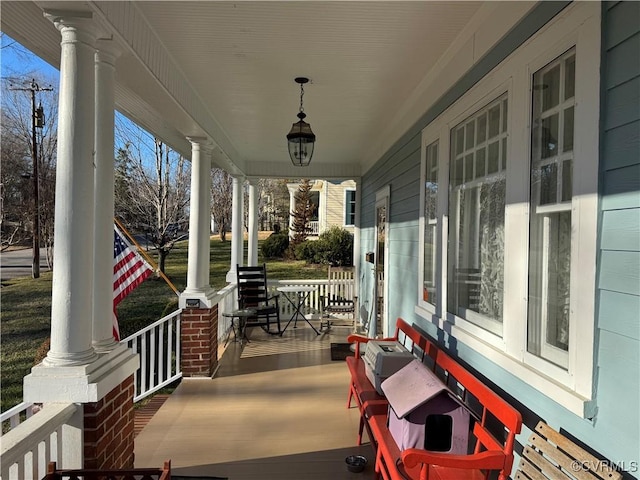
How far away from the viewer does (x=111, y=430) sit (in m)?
2.29

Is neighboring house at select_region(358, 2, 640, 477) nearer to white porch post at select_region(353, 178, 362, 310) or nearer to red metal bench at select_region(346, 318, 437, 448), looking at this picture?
red metal bench at select_region(346, 318, 437, 448)

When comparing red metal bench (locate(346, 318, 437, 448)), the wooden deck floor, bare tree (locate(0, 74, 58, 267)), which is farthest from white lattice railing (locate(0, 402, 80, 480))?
bare tree (locate(0, 74, 58, 267))

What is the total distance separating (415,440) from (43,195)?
10945mm

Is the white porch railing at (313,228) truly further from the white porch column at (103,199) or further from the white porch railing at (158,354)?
the white porch column at (103,199)

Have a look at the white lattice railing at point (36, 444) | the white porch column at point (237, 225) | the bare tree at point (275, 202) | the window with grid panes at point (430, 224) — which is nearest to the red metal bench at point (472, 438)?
the window with grid panes at point (430, 224)

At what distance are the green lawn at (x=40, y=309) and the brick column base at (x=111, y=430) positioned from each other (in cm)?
468

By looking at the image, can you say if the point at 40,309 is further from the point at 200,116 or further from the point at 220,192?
the point at 200,116

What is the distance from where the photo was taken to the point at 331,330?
23.2ft

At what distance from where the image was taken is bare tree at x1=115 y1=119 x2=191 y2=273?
11180 mm

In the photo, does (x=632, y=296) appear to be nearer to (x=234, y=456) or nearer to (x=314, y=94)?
(x=234, y=456)

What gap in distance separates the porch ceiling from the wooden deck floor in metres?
2.59

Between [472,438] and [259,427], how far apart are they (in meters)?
1.66

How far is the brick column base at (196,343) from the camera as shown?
4.53 meters

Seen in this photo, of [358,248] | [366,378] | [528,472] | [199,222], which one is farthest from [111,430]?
[358,248]
